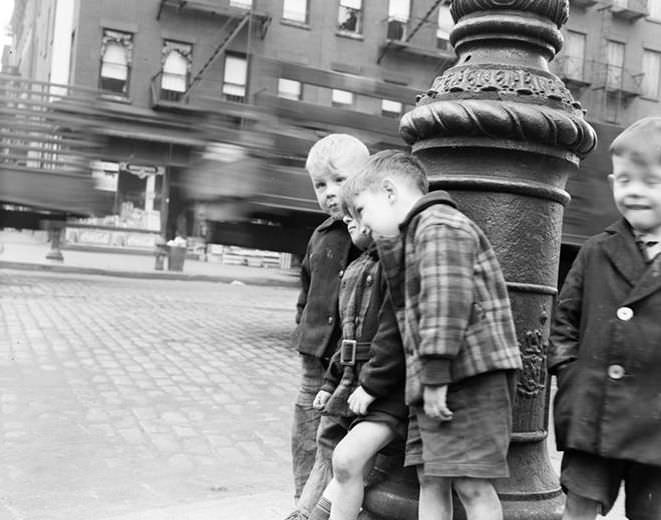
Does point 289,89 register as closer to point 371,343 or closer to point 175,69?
point 371,343

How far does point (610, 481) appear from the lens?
7.91ft

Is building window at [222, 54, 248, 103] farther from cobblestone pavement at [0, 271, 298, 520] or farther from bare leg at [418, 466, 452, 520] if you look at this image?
bare leg at [418, 466, 452, 520]

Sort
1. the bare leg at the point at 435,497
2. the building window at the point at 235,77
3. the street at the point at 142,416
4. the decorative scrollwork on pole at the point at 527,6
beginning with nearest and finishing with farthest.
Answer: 1. the bare leg at the point at 435,497
2. the decorative scrollwork on pole at the point at 527,6
3. the street at the point at 142,416
4. the building window at the point at 235,77

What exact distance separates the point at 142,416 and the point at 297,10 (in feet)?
83.0

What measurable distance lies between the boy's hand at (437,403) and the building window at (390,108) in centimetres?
744

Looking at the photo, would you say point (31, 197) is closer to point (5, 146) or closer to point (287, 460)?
point (5, 146)

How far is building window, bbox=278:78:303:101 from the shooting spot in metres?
9.49

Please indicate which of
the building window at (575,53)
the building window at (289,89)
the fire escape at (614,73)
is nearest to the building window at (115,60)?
the building window at (575,53)

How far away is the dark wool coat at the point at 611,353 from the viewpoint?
2283mm

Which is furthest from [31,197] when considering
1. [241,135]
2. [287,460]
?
[287,460]

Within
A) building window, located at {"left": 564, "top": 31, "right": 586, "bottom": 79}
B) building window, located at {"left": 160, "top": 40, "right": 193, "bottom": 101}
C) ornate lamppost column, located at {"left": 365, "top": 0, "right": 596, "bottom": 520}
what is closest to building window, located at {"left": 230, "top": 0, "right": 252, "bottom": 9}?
building window, located at {"left": 160, "top": 40, "right": 193, "bottom": 101}

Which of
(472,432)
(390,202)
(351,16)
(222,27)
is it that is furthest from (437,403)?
(351,16)

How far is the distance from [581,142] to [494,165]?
328 millimetres

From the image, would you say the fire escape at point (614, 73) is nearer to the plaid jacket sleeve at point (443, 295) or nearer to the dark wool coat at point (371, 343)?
the dark wool coat at point (371, 343)
